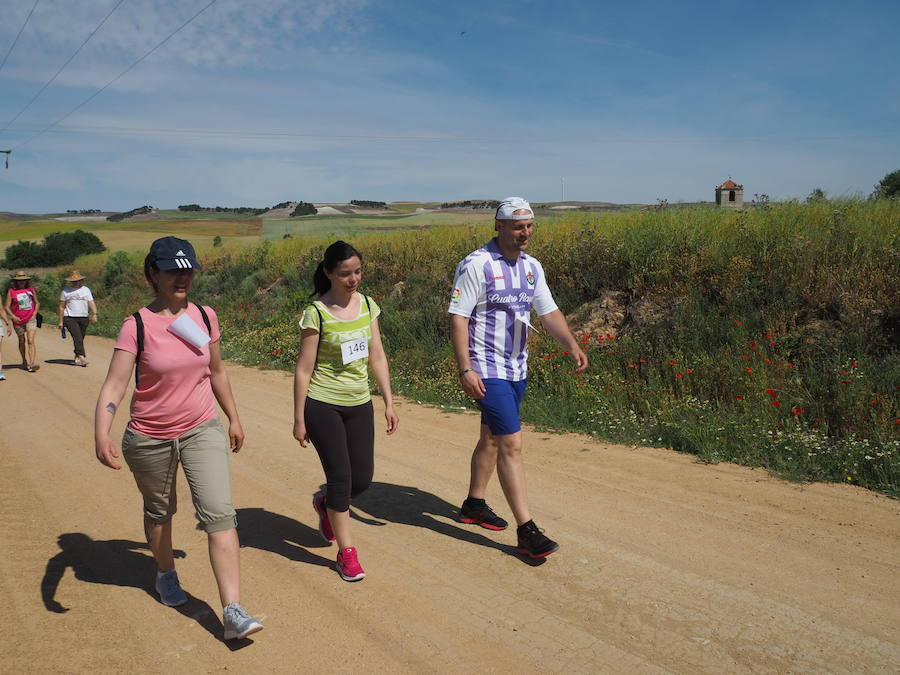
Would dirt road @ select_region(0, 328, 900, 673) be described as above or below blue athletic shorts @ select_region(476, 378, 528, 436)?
below

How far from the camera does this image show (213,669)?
3.25 meters

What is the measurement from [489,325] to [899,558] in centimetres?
291

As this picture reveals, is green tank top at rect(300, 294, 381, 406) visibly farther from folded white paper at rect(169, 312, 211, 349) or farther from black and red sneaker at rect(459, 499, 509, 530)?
black and red sneaker at rect(459, 499, 509, 530)

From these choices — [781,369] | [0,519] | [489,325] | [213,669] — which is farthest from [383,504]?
[781,369]

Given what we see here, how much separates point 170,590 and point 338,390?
1.45m

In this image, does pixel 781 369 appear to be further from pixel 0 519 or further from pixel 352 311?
pixel 0 519

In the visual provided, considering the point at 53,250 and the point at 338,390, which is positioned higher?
the point at 53,250

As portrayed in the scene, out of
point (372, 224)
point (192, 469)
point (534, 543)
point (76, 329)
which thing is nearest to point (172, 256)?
point (192, 469)

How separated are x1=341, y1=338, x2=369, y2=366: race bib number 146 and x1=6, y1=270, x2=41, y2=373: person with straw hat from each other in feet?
35.3

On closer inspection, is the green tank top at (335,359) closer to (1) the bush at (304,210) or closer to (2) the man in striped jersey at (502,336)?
(2) the man in striped jersey at (502,336)

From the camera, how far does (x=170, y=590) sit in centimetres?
385

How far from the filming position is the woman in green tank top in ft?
13.5

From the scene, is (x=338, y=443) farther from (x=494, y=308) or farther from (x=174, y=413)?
(x=494, y=308)

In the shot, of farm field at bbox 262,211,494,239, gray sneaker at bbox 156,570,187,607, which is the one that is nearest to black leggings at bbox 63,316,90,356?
farm field at bbox 262,211,494,239
